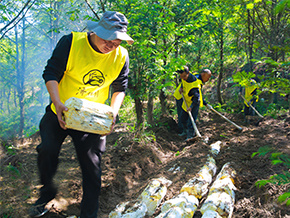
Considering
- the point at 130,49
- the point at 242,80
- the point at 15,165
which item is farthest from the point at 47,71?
the point at 130,49

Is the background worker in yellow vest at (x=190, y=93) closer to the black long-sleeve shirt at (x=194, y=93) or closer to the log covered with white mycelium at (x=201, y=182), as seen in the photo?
the black long-sleeve shirt at (x=194, y=93)

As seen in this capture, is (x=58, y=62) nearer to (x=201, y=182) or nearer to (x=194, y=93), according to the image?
(x=201, y=182)

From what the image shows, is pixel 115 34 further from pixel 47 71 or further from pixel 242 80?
pixel 242 80

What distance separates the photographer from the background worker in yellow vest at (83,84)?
2025 mm

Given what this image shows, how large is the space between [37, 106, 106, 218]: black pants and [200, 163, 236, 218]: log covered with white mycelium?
113cm

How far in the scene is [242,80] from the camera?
8.24ft

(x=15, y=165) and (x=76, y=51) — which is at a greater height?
(x=76, y=51)

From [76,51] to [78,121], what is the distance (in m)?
0.68

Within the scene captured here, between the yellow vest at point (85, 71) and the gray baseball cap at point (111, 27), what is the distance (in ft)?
0.65

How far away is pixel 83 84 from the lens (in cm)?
218

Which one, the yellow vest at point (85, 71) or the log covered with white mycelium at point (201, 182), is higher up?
the yellow vest at point (85, 71)

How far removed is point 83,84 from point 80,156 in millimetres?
715

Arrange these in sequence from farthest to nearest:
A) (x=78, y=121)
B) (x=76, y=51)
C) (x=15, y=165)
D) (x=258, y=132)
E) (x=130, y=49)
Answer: (x=258, y=132) < (x=130, y=49) < (x=15, y=165) < (x=76, y=51) < (x=78, y=121)

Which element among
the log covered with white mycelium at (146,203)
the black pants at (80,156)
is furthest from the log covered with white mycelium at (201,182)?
the black pants at (80,156)
